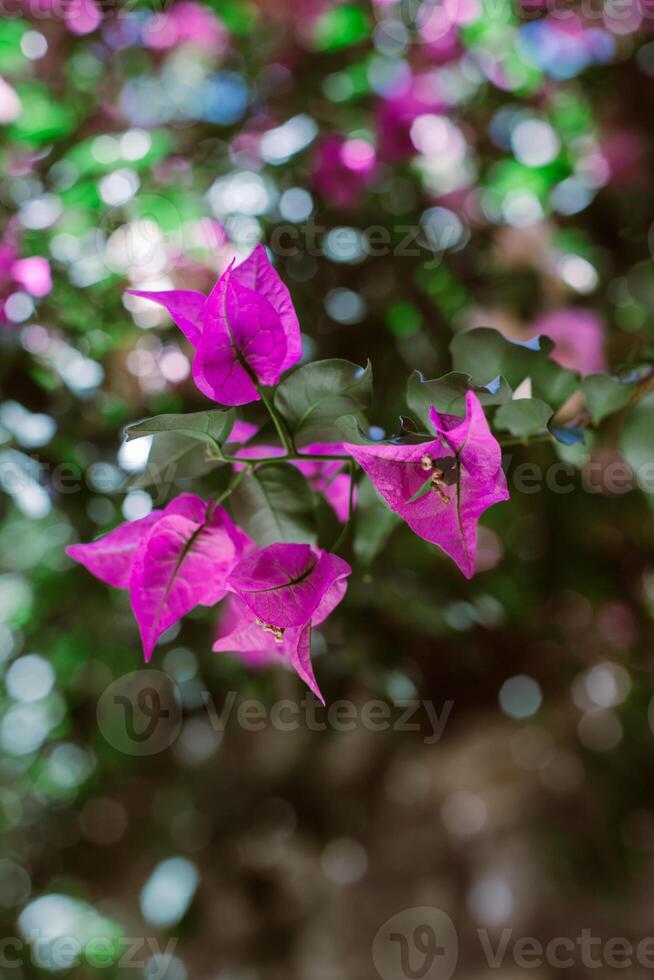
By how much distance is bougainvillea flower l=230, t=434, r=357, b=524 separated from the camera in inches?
18.2

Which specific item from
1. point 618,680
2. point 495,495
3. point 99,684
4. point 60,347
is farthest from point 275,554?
point 618,680

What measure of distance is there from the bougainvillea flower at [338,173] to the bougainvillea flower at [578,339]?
11.5 inches

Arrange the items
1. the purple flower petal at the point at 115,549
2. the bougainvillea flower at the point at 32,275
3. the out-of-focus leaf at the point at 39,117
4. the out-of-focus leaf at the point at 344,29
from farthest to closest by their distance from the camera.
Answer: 1. the out-of-focus leaf at the point at 344,29
2. the out-of-focus leaf at the point at 39,117
3. the bougainvillea flower at the point at 32,275
4. the purple flower petal at the point at 115,549

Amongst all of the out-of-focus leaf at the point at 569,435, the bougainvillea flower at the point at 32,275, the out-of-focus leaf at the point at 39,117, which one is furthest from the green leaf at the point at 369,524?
the out-of-focus leaf at the point at 39,117

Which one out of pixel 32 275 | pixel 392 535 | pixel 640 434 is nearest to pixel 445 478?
pixel 640 434

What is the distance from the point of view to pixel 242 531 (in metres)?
0.44

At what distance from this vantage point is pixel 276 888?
1233mm

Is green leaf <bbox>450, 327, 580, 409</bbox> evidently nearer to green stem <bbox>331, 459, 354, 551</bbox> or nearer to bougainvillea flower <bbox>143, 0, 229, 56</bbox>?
green stem <bbox>331, 459, 354, 551</bbox>

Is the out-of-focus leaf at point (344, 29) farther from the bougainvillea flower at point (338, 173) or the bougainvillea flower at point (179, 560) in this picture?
the bougainvillea flower at point (179, 560)

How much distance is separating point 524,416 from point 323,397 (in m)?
0.11

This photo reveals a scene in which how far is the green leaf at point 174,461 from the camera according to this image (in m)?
0.43

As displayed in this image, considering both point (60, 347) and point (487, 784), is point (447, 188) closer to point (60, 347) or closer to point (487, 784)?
point (60, 347)

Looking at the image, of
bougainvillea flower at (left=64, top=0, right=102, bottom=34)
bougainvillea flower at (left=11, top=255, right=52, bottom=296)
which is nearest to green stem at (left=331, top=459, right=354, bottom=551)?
bougainvillea flower at (left=11, top=255, right=52, bottom=296)

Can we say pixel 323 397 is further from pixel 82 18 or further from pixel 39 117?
pixel 82 18
